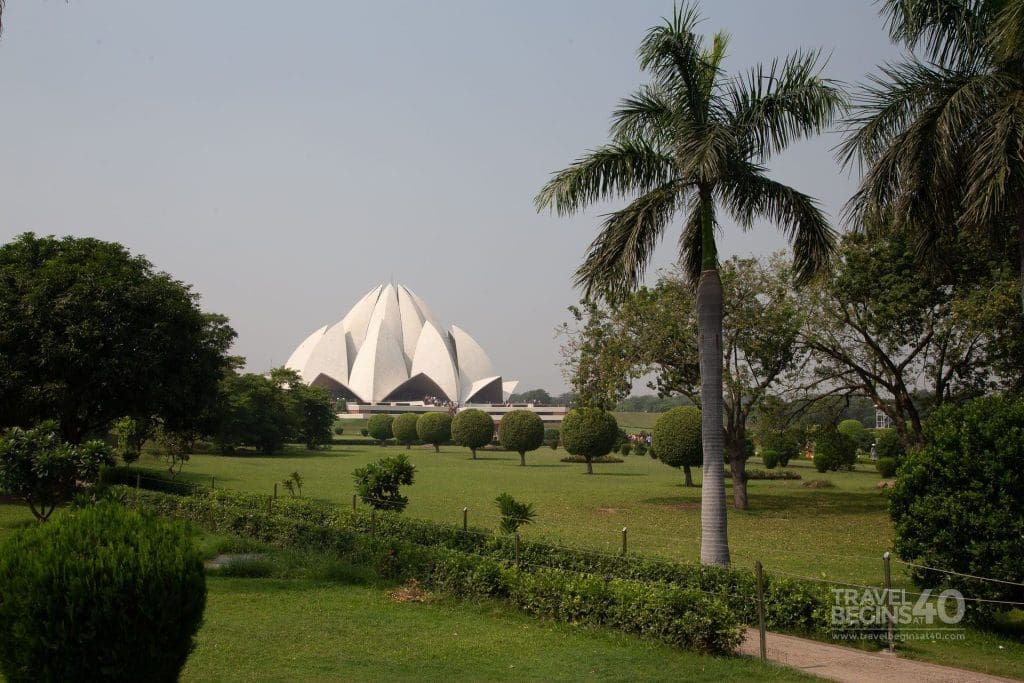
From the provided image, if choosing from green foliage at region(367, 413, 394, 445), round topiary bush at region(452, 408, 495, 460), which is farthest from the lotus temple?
round topiary bush at region(452, 408, 495, 460)

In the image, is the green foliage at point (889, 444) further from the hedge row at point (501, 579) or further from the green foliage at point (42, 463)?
the green foliage at point (42, 463)

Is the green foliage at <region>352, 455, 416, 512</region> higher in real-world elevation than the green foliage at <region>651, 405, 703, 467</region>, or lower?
lower

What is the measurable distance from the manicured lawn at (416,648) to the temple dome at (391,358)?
68.5 m

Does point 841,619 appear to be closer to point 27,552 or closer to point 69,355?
point 27,552

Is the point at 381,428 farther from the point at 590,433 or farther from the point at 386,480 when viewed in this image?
the point at 386,480

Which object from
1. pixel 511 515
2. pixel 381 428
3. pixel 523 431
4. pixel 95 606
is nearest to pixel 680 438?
pixel 523 431

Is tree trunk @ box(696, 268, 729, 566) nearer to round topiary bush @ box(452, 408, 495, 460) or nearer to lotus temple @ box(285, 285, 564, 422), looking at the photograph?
round topiary bush @ box(452, 408, 495, 460)

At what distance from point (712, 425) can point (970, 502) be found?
262 cm

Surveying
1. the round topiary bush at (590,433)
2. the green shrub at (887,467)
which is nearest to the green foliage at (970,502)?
the round topiary bush at (590,433)

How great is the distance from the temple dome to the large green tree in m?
57.7

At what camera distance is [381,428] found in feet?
188

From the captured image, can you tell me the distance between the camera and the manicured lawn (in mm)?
6035

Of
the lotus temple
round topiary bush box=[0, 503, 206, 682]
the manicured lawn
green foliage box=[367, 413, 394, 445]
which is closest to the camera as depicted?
round topiary bush box=[0, 503, 206, 682]

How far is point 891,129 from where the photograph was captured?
32.6 ft
